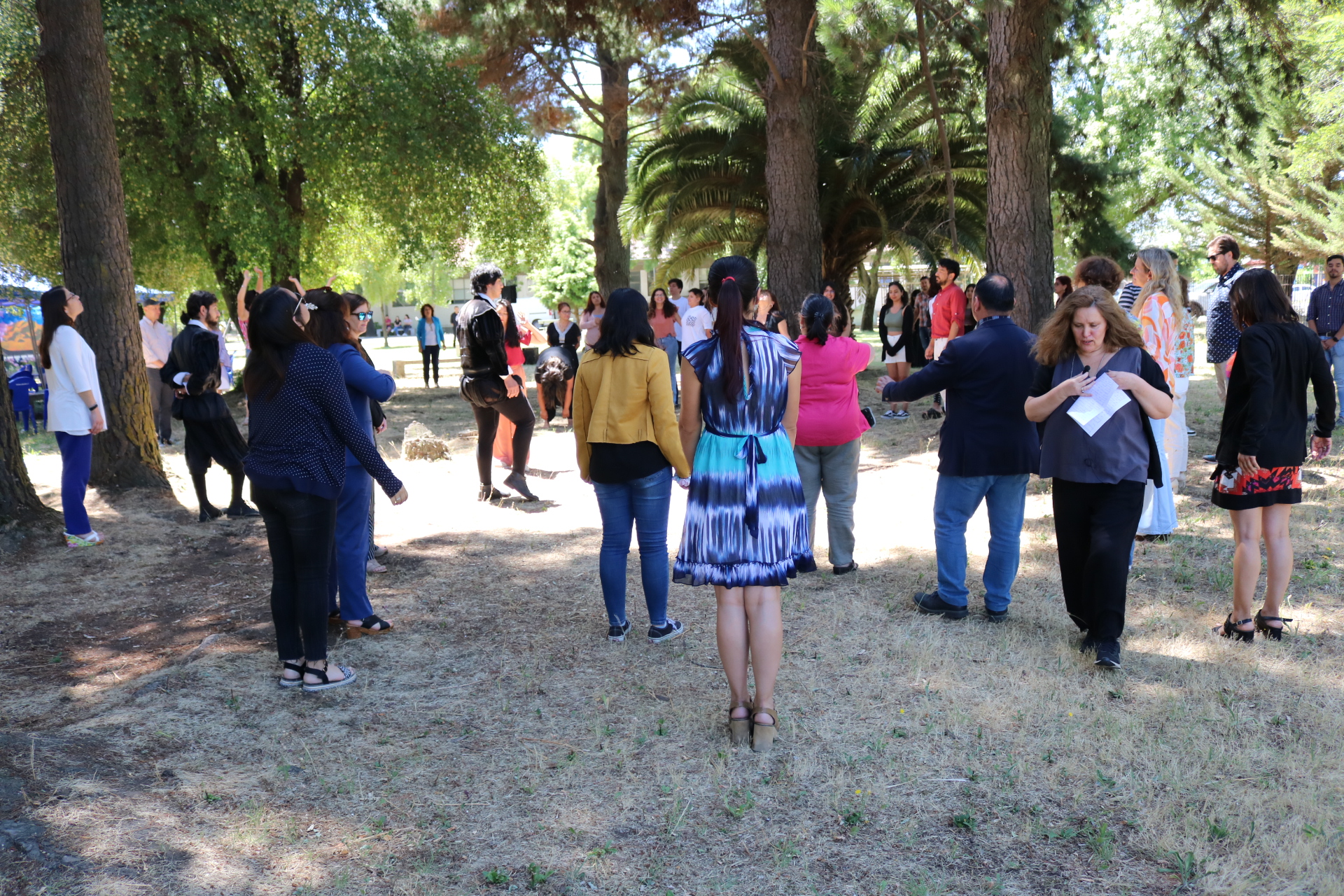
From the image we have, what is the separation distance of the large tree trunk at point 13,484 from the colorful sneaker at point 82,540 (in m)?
0.33

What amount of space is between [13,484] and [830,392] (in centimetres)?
614

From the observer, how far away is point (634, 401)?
15.5 feet

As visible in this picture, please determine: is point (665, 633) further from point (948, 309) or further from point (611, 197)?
point (611, 197)

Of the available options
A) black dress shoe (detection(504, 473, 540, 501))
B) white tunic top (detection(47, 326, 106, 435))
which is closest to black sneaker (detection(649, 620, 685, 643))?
black dress shoe (detection(504, 473, 540, 501))

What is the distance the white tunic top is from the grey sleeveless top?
6329 mm

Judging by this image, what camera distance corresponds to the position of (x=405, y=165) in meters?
16.2

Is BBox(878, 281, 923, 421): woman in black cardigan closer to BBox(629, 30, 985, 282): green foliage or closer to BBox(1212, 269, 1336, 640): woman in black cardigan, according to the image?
BBox(629, 30, 985, 282): green foliage

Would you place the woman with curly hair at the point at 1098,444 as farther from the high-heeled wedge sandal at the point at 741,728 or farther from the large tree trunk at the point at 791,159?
the large tree trunk at the point at 791,159

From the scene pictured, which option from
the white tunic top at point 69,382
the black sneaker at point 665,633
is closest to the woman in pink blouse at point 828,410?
the black sneaker at point 665,633

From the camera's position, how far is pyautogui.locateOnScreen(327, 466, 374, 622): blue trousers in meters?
5.12

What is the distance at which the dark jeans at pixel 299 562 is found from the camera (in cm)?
420

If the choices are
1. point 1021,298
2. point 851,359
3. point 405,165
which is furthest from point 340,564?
point 405,165

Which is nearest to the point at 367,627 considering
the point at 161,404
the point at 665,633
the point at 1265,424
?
the point at 665,633

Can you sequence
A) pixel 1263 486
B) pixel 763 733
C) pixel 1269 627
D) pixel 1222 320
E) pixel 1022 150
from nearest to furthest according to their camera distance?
pixel 763 733, pixel 1263 486, pixel 1269 627, pixel 1222 320, pixel 1022 150
